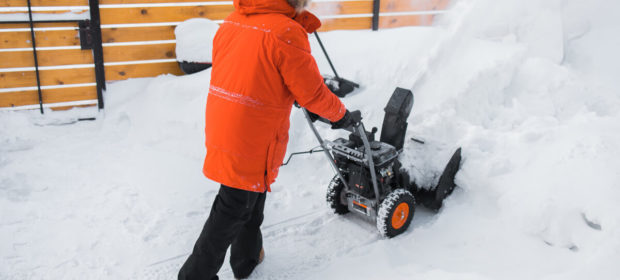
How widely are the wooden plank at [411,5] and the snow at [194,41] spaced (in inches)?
96.8

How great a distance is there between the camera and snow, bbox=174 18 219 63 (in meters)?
5.11

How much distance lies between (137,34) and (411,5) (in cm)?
359

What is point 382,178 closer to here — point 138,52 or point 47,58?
point 138,52

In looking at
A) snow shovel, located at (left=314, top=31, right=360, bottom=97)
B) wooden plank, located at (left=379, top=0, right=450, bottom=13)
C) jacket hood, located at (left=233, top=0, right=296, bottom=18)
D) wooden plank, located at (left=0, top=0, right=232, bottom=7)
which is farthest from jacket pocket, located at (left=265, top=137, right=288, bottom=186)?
wooden plank, located at (left=379, top=0, right=450, bottom=13)

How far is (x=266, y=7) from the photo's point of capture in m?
2.22

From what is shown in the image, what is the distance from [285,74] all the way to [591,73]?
3.35m

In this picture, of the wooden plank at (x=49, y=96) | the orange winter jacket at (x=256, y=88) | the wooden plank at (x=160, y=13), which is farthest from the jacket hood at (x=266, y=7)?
the wooden plank at (x=49, y=96)

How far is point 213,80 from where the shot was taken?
7.72 ft

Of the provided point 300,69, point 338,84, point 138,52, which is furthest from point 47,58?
point 300,69

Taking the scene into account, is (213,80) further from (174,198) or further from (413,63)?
(413,63)

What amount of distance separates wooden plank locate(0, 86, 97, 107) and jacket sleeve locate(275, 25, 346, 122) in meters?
3.75

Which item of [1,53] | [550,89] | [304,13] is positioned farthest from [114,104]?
[550,89]

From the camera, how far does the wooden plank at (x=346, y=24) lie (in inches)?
241

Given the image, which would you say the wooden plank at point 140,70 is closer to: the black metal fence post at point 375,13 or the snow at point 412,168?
the snow at point 412,168
